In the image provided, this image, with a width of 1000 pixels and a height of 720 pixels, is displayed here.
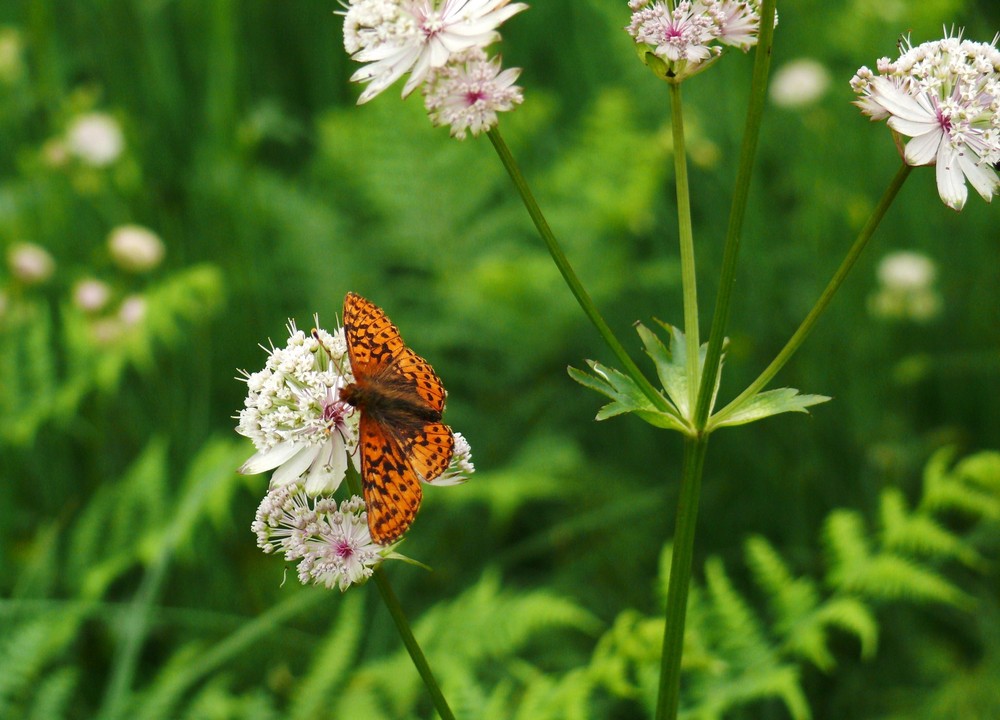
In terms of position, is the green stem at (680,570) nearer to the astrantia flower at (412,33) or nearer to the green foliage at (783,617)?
the astrantia flower at (412,33)

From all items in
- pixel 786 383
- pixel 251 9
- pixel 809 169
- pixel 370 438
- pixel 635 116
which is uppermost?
pixel 251 9

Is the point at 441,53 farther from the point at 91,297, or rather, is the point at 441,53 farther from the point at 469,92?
the point at 91,297

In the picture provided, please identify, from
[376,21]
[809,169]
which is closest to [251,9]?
[809,169]

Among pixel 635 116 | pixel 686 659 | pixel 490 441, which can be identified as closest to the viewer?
pixel 686 659

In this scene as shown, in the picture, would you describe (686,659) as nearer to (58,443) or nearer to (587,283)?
(587,283)

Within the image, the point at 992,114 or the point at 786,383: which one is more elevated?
the point at 786,383

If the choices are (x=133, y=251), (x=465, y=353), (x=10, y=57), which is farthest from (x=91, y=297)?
(x=465, y=353)

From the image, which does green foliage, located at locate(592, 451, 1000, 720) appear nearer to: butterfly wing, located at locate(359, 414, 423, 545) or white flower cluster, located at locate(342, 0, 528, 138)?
butterfly wing, located at locate(359, 414, 423, 545)

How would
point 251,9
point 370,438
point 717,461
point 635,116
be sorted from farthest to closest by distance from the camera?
1. point 251,9
2. point 635,116
3. point 717,461
4. point 370,438
